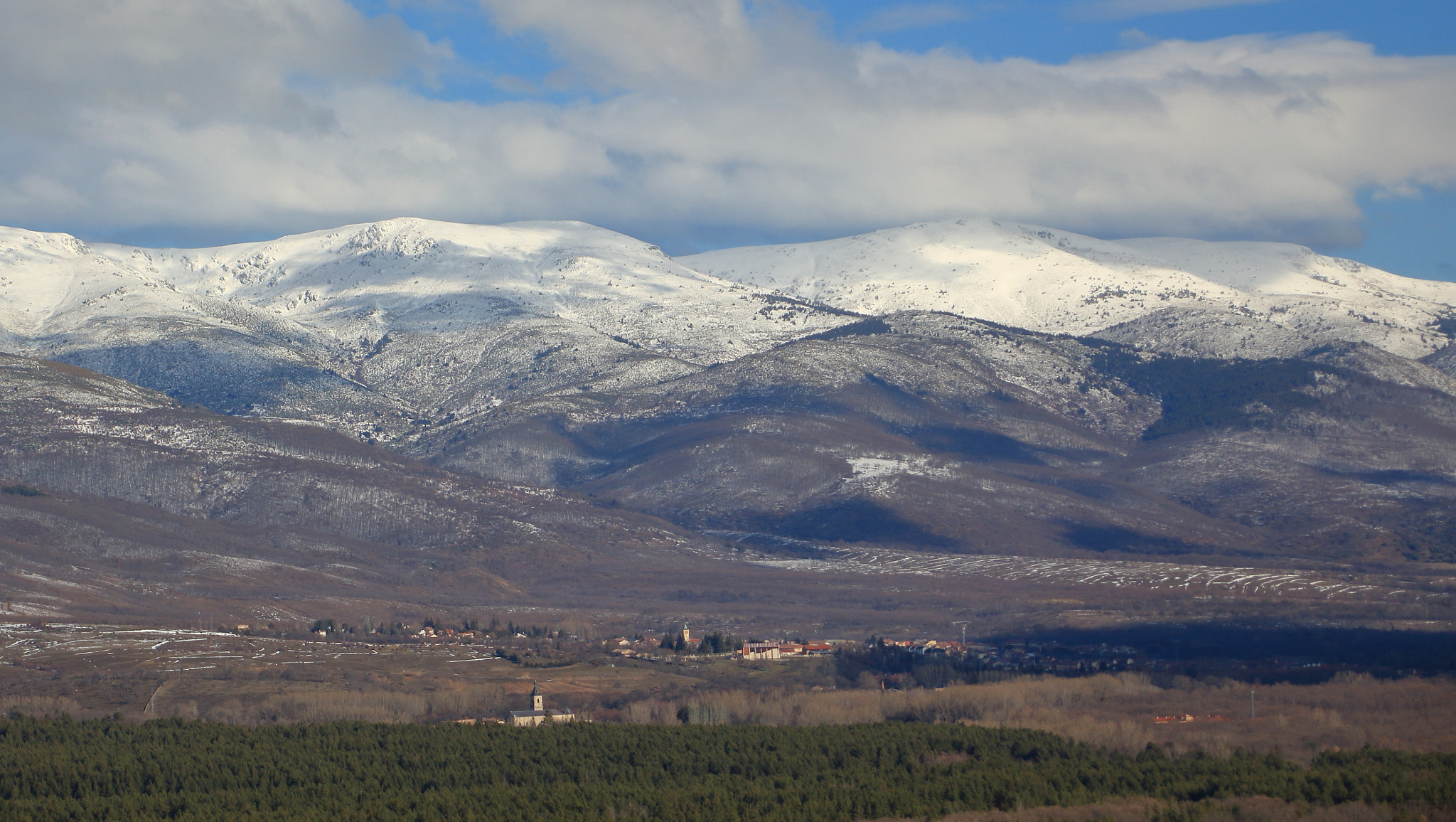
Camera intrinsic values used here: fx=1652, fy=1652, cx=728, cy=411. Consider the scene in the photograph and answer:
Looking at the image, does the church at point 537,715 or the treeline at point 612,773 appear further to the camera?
the church at point 537,715

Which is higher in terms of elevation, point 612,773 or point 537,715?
point 537,715

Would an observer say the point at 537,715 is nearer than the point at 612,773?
No

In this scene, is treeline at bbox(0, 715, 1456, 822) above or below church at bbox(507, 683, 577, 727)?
below

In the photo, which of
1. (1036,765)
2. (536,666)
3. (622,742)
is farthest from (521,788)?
(536,666)

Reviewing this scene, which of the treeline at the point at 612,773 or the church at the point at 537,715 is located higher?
the church at the point at 537,715
